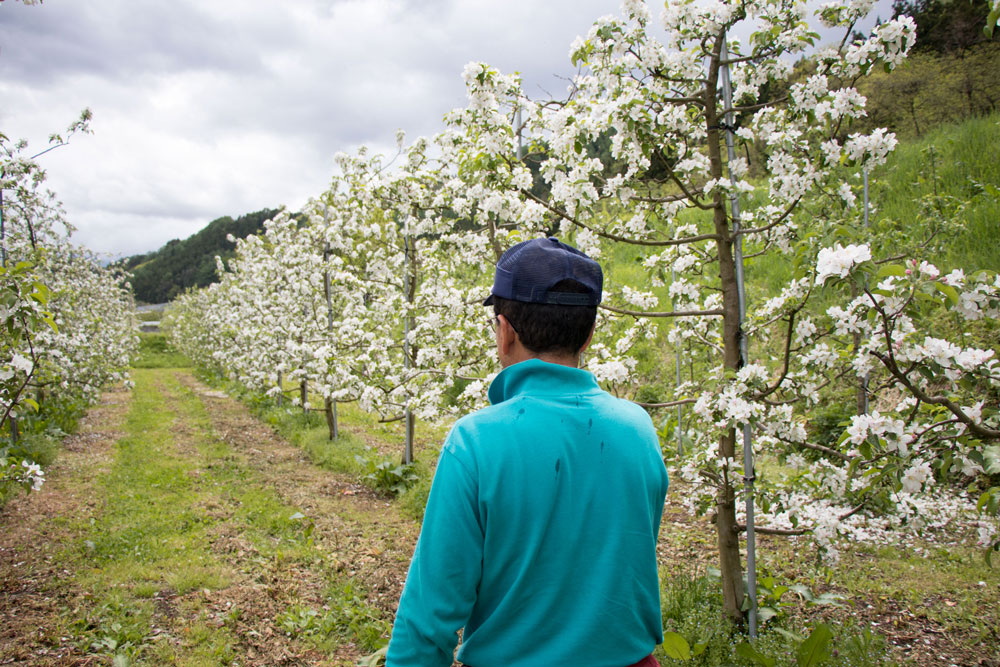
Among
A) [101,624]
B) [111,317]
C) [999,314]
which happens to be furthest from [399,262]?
[111,317]

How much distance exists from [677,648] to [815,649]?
2.53 ft

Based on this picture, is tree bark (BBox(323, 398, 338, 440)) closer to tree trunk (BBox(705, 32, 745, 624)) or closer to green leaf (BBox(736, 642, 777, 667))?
tree trunk (BBox(705, 32, 745, 624))

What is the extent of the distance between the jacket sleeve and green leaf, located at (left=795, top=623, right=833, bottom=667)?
2.87 metres

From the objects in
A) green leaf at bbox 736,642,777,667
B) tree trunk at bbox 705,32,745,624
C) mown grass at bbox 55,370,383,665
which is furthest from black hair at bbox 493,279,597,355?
mown grass at bbox 55,370,383,665

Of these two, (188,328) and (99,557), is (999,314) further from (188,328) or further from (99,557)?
(188,328)

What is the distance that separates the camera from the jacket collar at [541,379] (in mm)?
1526

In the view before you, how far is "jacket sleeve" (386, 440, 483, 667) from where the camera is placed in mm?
1389

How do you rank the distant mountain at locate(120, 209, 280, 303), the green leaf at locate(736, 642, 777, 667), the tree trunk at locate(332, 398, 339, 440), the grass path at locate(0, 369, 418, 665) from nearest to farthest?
Result: the green leaf at locate(736, 642, 777, 667) < the grass path at locate(0, 369, 418, 665) < the tree trunk at locate(332, 398, 339, 440) < the distant mountain at locate(120, 209, 280, 303)

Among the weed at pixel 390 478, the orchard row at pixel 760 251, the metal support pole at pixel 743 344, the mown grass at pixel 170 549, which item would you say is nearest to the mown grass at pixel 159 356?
the mown grass at pixel 170 549

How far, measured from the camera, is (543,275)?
1.54 m

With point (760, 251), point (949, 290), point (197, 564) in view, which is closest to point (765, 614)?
point (760, 251)

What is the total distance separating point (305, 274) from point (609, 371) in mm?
8406

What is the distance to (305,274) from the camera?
35.7 ft

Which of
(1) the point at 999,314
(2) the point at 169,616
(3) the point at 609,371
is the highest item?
(1) the point at 999,314
